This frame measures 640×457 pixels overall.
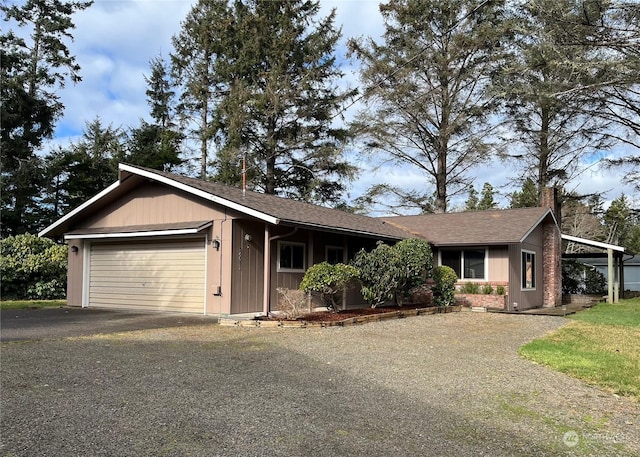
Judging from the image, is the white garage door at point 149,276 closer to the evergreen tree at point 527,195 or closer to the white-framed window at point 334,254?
the white-framed window at point 334,254

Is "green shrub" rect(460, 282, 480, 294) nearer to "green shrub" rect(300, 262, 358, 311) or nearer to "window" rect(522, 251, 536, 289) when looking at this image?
"window" rect(522, 251, 536, 289)

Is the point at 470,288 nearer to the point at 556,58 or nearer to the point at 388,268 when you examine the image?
the point at 388,268

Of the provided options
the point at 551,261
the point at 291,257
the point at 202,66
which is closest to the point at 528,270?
the point at 551,261

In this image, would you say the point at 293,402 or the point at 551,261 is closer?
the point at 293,402

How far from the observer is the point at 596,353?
27.6ft

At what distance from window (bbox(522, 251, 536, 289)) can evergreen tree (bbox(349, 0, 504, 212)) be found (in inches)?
427

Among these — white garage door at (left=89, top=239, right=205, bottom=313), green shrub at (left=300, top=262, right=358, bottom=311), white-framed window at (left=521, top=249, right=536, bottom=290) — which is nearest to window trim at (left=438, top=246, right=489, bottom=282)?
white-framed window at (left=521, top=249, right=536, bottom=290)

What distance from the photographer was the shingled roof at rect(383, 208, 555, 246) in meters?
17.5

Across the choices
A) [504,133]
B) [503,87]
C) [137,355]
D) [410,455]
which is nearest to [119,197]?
[137,355]

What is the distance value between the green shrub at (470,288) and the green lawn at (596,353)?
14.7 feet

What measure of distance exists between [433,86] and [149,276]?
20.4m

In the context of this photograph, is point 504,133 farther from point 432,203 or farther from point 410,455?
point 410,455

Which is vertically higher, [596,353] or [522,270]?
[522,270]

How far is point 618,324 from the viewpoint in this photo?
13.3 meters
